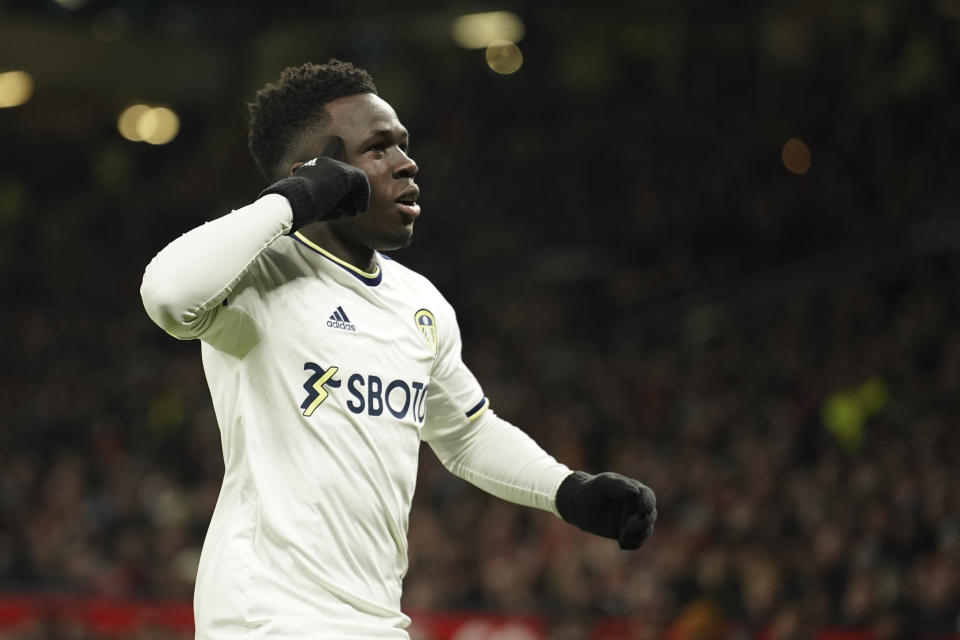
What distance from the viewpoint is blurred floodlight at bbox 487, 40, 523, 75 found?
19.8 meters

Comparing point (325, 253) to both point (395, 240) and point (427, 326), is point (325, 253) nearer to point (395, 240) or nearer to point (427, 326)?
point (395, 240)

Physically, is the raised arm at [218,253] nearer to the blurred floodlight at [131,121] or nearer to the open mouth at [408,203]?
the open mouth at [408,203]

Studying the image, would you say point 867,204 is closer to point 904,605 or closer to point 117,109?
point 904,605

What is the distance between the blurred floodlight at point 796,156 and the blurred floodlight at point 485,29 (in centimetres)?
628

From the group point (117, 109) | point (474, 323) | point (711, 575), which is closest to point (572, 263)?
point (474, 323)

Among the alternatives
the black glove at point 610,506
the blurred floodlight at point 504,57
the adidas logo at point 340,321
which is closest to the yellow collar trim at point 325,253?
Answer: the adidas logo at point 340,321

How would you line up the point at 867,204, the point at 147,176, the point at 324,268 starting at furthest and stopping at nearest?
the point at 147,176 < the point at 867,204 < the point at 324,268

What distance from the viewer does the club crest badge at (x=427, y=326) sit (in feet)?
10.4

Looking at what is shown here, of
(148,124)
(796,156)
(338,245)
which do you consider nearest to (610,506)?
(338,245)

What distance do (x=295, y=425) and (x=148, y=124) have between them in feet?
67.3

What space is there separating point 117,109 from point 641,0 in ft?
32.0

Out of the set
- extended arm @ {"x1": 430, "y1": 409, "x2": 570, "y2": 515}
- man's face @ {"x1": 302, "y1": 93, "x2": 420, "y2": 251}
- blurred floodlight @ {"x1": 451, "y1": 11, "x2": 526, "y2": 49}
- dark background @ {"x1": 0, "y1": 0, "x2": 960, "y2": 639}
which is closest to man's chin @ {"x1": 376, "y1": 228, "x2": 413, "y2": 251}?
man's face @ {"x1": 302, "y1": 93, "x2": 420, "y2": 251}

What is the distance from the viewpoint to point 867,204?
1276cm

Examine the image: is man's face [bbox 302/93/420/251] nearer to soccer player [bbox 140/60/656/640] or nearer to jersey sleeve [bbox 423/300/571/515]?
soccer player [bbox 140/60/656/640]
